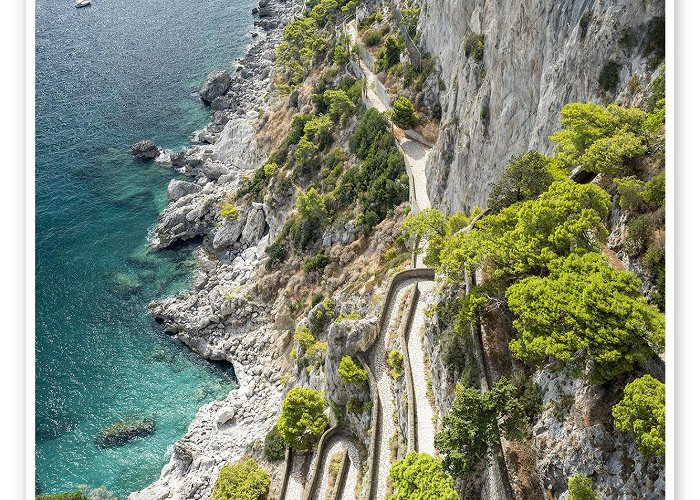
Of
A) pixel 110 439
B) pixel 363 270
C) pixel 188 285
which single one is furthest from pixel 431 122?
pixel 110 439

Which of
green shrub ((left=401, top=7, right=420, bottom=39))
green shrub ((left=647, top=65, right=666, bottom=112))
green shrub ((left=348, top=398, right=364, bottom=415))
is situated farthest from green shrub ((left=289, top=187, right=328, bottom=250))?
green shrub ((left=647, top=65, right=666, bottom=112))

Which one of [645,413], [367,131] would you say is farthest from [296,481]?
[367,131]

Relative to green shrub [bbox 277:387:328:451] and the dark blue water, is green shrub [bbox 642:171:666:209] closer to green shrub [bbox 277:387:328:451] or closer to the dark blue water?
green shrub [bbox 277:387:328:451]

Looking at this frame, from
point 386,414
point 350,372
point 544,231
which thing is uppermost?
point 544,231

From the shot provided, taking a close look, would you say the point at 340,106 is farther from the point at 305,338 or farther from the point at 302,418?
the point at 302,418

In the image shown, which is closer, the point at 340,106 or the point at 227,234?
the point at 340,106

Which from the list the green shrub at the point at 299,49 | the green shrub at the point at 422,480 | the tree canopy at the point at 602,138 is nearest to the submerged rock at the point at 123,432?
the green shrub at the point at 422,480
